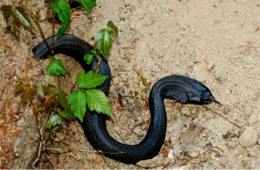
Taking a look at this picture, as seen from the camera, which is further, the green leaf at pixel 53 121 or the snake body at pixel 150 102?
the snake body at pixel 150 102

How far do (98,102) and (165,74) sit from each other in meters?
1.41

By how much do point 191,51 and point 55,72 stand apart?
1.76 m

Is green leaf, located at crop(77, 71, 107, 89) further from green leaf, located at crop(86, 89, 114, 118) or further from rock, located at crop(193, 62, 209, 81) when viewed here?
rock, located at crop(193, 62, 209, 81)

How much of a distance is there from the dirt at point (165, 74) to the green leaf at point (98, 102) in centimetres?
70

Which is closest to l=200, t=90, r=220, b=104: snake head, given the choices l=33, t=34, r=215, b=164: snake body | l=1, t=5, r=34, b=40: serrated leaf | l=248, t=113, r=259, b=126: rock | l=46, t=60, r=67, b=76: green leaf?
l=33, t=34, r=215, b=164: snake body

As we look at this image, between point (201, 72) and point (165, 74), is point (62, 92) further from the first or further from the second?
point (201, 72)

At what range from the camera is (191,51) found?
5562 mm

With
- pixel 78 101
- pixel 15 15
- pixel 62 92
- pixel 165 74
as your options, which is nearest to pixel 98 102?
pixel 78 101

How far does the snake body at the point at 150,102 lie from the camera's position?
495 centimetres

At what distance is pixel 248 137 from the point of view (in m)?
4.91

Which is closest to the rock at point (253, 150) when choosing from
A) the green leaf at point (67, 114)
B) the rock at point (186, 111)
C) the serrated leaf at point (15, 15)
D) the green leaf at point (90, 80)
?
the rock at point (186, 111)

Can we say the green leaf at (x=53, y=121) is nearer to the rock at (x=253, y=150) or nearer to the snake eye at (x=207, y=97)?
the snake eye at (x=207, y=97)

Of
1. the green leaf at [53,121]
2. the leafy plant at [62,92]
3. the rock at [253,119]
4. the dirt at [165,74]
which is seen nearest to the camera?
the leafy plant at [62,92]

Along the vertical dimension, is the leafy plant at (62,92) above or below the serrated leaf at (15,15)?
below
